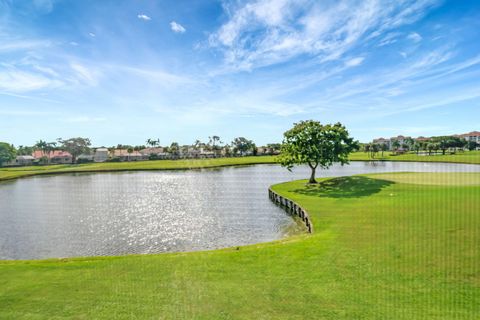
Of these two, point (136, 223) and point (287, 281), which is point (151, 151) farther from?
point (287, 281)

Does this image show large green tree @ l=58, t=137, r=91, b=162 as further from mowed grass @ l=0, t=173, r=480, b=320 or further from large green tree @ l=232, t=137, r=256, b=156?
mowed grass @ l=0, t=173, r=480, b=320

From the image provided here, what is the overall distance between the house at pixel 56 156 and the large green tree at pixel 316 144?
476 feet

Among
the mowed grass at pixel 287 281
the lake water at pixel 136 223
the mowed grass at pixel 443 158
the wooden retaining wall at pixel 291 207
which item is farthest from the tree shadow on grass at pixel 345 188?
the mowed grass at pixel 443 158

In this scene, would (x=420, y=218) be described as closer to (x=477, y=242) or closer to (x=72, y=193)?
(x=477, y=242)

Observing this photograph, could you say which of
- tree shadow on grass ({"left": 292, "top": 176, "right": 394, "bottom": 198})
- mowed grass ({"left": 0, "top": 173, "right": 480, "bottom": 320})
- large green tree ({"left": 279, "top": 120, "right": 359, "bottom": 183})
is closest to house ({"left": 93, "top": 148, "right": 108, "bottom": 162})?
large green tree ({"left": 279, "top": 120, "right": 359, "bottom": 183})

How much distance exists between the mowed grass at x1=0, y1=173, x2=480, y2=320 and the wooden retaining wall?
550 cm

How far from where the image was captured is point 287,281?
11.9 meters

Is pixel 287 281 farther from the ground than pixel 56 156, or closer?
closer

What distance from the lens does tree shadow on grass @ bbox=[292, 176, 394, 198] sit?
35.1 meters

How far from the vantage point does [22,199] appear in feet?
153

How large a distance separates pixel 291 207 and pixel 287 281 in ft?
71.5

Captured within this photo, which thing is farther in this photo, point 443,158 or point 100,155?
point 100,155

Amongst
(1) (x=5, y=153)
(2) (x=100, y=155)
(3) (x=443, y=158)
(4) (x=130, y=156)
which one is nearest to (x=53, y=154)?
(2) (x=100, y=155)

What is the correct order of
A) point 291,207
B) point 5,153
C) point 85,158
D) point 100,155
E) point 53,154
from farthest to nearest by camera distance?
point 100,155, point 85,158, point 53,154, point 5,153, point 291,207
